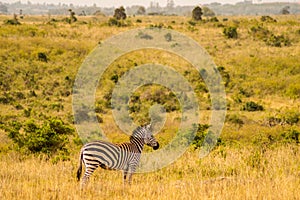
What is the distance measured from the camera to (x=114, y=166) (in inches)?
251

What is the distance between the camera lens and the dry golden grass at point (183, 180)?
541cm

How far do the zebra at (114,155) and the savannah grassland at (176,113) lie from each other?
217 millimetres

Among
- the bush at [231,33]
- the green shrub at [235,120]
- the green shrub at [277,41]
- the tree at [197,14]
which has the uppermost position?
the tree at [197,14]

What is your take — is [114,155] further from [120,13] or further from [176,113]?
[120,13]

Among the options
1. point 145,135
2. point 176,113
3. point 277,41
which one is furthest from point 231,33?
point 145,135

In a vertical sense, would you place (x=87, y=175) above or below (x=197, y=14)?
above

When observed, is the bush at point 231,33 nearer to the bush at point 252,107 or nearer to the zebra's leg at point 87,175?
the bush at point 252,107

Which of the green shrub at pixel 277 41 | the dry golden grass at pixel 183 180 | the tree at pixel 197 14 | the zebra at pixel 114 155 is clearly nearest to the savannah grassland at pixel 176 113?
the dry golden grass at pixel 183 180

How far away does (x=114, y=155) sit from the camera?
20.8 feet

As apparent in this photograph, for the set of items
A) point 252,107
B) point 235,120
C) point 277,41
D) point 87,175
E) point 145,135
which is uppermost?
point 145,135

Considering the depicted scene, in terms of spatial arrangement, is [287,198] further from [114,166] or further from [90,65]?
[90,65]

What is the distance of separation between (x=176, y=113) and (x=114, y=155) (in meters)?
15.7

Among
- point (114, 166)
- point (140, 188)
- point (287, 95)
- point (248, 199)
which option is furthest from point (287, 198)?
point (287, 95)

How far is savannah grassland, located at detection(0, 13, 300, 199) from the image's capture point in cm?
582
